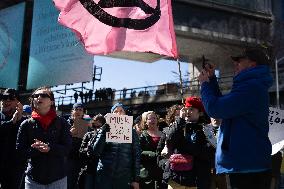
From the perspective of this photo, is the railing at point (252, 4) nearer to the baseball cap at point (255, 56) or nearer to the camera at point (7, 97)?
the camera at point (7, 97)

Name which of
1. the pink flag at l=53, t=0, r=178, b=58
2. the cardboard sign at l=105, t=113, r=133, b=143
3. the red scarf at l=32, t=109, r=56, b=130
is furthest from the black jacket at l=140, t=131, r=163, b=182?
the red scarf at l=32, t=109, r=56, b=130

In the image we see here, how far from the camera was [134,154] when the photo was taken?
6.57 metres

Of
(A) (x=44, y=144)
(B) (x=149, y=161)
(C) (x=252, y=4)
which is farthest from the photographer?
(C) (x=252, y=4)

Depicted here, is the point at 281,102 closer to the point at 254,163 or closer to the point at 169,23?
the point at 169,23

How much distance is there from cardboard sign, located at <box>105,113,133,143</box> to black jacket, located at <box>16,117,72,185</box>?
122 cm

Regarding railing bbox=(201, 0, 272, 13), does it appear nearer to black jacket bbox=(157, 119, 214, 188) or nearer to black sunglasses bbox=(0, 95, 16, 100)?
black sunglasses bbox=(0, 95, 16, 100)

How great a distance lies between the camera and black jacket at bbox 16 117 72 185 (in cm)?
493

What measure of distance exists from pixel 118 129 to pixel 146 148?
1370 mm

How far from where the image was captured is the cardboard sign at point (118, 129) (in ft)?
20.8

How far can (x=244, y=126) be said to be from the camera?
11.9 ft

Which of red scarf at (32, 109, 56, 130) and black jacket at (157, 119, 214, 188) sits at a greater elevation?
red scarf at (32, 109, 56, 130)

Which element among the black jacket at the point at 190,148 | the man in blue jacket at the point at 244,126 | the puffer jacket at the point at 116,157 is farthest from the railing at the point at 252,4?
the man in blue jacket at the point at 244,126

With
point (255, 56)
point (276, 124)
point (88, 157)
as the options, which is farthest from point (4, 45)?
point (255, 56)

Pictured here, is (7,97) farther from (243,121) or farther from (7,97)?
(243,121)
